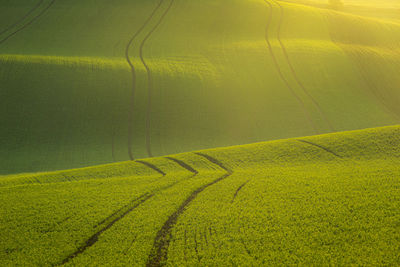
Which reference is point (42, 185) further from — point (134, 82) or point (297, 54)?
point (297, 54)

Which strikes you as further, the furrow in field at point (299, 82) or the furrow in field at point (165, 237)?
the furrow in field at point (299, 82)

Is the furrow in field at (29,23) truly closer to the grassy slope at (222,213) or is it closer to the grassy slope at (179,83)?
the grassy slope at (179,83)

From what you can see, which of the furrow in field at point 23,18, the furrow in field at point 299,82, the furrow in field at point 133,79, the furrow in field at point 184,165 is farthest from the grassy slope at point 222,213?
the furrow in field at point 23,18

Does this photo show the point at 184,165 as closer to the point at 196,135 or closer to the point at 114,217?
the point at 114,217

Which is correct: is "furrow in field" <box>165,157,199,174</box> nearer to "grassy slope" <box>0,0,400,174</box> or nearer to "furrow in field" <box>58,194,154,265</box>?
"furrow in field" <box>58,194,154,265</box>

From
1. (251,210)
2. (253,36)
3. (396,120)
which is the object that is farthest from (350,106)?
(251,210)

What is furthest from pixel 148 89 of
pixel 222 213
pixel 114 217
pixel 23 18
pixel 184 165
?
pixel 23 18
